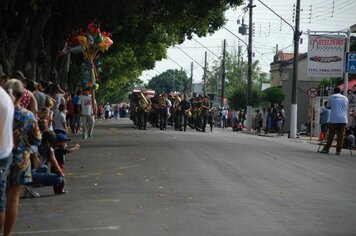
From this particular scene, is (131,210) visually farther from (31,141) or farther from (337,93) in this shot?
(337,93)

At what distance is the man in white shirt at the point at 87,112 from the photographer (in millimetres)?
25578

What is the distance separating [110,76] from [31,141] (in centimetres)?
6658

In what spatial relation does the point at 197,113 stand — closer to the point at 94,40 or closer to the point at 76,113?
the point at 76,113

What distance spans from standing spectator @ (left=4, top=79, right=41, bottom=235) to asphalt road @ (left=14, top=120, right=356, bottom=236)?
65cm

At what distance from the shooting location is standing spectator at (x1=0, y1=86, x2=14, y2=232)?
23.9ft

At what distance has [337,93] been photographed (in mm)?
20719

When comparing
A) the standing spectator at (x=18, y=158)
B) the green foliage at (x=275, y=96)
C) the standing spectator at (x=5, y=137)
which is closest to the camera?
the standing spectator at (x=5, y=137)

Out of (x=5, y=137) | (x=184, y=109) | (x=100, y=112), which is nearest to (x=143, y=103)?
(x=184, y=109)

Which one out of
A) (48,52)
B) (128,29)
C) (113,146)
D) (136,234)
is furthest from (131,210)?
(128,29)

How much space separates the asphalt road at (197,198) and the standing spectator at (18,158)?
25.4 inches

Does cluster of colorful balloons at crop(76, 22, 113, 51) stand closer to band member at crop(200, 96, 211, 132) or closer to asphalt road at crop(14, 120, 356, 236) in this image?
band member at crop(200, 96, 211, 132)

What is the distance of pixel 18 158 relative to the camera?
790 cm

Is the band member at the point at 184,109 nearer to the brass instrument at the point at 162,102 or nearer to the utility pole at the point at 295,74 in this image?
the brass instrument at the point at 162,102

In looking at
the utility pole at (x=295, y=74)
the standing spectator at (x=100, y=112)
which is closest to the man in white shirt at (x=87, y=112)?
the utility pole at (x=295, y=74)
